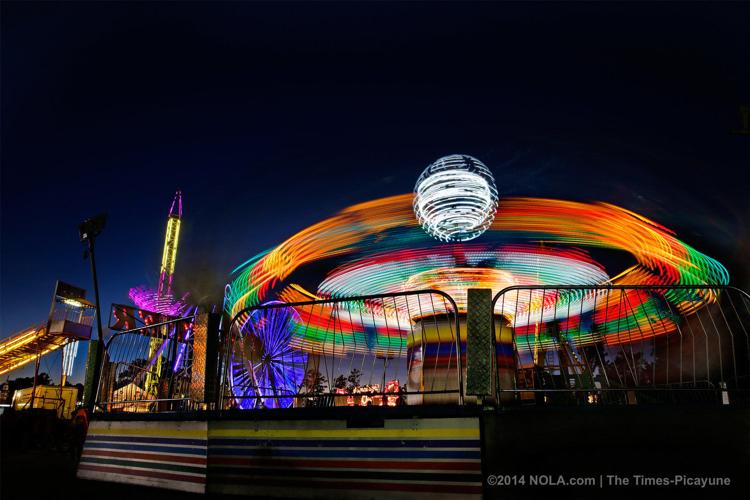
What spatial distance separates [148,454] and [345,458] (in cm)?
296

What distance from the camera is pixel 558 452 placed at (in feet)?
14.3

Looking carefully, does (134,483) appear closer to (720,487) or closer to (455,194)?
(720,487)

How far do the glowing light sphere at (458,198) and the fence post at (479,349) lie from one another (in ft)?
18.6

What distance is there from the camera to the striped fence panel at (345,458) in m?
4.45

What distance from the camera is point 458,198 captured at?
1042cm

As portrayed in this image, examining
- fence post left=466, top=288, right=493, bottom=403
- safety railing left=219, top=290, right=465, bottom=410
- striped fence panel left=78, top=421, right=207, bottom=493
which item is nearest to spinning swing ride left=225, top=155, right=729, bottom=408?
safety railing left=219, top=290, right=465, bottom=410

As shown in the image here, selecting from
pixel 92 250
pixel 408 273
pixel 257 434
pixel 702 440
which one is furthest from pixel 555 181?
pixel 92 250

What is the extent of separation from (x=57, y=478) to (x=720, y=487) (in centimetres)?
852

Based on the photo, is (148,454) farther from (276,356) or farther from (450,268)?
(450,268)

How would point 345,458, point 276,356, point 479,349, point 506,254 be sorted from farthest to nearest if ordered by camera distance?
point 276,356
point 506,254
point 345,458
point 479,349

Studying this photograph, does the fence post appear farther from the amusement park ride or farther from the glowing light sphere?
the glowing light sphere

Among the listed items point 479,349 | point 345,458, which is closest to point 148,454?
point 345,458

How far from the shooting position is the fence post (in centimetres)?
458

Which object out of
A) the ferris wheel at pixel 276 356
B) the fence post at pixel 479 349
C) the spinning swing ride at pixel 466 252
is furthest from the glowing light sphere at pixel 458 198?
the fence post at pixel 479 349
